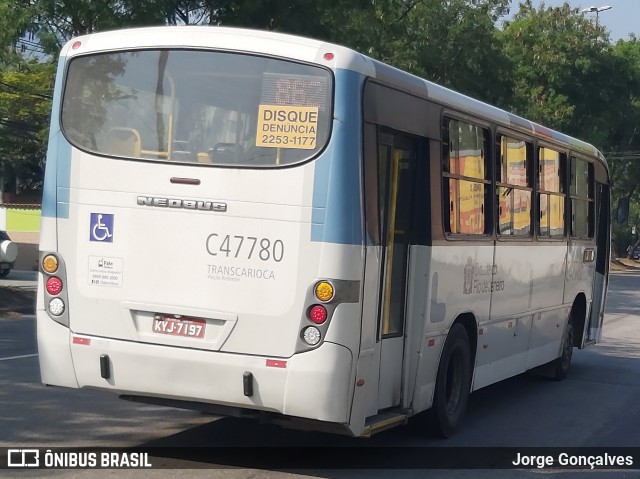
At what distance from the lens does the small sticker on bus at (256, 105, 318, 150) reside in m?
7.18

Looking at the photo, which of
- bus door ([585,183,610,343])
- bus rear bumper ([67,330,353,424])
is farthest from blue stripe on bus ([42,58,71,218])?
bus door ([585,183,610,343])

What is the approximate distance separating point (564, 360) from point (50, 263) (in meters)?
8.53

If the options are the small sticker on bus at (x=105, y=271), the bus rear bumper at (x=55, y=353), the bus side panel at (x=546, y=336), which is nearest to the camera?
the small sticker on bus at (x=105, y=271)

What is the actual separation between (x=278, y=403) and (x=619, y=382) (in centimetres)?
827

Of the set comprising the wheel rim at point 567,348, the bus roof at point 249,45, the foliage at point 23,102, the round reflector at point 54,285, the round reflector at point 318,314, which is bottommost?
the wheel rim at point 567,348

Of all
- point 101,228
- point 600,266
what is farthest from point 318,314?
point 600,266

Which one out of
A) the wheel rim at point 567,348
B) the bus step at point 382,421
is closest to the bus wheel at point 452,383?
the bus step at point 382,421

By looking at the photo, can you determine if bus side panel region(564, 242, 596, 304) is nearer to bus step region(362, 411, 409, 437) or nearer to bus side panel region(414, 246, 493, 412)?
bus side panel region(414, 246, 493, 412)

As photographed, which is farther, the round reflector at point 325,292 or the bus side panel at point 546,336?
the bus side panel at point 546,336

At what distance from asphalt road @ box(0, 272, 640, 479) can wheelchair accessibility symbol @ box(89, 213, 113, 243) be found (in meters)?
1.65

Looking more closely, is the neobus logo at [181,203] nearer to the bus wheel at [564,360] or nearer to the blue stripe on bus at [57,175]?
the blue stripe on bus at [57,175]

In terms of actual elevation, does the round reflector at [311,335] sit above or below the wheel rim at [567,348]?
above

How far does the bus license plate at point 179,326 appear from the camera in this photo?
7.26 meters

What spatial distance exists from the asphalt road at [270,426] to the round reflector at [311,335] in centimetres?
119
